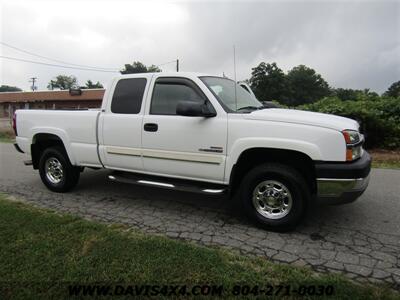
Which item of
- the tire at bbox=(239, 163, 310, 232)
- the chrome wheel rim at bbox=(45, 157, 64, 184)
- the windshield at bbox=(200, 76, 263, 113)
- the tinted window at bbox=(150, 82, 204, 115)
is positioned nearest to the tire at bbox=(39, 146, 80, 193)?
the chrome wheel rim at bbox=(45, 157, 64, 184)

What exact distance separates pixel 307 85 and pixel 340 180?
286ft

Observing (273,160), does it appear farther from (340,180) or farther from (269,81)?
(269,81)

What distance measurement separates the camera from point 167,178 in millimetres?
4848

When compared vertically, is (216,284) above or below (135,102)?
below

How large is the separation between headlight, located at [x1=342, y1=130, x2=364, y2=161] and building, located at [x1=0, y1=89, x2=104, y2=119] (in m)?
34.6

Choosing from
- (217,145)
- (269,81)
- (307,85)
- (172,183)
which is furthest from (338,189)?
(307,85)

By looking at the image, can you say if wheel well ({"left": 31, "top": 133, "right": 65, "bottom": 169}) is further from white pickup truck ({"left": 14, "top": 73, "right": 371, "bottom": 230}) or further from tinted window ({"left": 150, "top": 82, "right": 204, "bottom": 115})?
tinted window ({"left": 150, "top": 82, "right": 204, "bottom": 115})

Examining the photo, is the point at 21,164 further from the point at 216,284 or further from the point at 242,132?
the point at 216,284

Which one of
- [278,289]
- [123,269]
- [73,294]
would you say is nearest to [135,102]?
[123,269]

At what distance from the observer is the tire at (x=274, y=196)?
3895mm

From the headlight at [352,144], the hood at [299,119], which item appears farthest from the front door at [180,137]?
the headlight at [352,144]

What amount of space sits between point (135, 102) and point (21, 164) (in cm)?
548

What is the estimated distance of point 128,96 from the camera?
16.4 feet

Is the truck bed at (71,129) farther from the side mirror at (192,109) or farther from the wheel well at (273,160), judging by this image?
the wheel well at (273,160)
